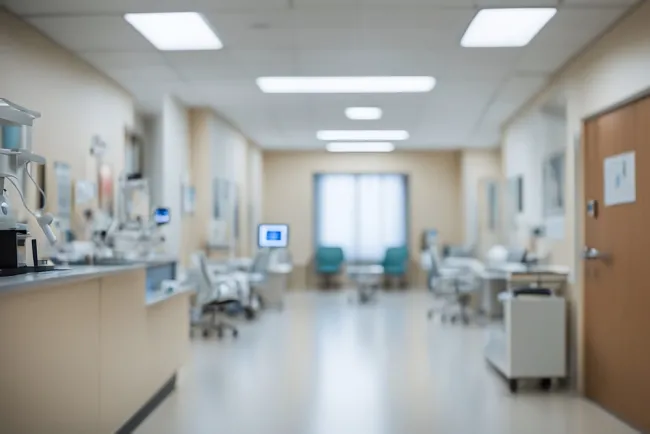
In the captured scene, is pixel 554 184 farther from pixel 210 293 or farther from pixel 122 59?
pixel 122 59

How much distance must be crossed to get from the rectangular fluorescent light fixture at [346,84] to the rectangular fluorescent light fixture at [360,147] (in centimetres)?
524

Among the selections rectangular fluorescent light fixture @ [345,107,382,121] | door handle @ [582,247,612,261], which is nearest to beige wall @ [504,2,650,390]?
door handle @ [582,247,612,261]

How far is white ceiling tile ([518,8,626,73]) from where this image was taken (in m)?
4.96

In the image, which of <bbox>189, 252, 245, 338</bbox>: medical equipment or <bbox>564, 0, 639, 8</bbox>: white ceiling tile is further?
<bbox>189, 252, 245, 338</bbox>: medical equipment

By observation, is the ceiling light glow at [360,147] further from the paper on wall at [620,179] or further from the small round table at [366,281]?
the paper on wall at [620,179]

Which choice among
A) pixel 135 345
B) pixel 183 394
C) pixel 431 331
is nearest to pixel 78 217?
pixel 183 394

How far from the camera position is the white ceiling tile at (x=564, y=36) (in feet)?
16.3

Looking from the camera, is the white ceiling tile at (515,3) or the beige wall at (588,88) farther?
the white ceiling tile at (515,3)

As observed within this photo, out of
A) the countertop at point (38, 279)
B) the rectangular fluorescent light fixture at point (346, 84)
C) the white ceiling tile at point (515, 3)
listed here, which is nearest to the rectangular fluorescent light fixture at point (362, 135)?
the rectangular fluorescent light fixture at point (346, 84)

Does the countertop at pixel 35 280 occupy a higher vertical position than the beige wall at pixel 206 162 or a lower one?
lower

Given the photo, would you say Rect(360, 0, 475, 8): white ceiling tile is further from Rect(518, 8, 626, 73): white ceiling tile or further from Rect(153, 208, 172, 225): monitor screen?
Rect(153, 208, 172, 225): monitor screen

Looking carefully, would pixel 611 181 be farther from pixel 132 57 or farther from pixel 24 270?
pixel 132 57

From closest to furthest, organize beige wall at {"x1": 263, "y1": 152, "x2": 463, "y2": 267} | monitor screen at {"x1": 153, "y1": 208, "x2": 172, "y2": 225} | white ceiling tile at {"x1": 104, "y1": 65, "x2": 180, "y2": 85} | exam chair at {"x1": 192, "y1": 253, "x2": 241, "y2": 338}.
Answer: monitor screen at {"x1": 153, "y1": 208, "x2": 172, "y2": 225} → white ceiling tile at {"x1": 104, "y1": 65, "x2": 180, "y2": 85} → exam chair at {"x1": 192, "y1": 253, "x2": 241, "y2": 338} → beige wall at {"x1": 263, "y1": 152, "x2": 463, "y2": 267}

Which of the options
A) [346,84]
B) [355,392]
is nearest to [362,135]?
[346,84]
